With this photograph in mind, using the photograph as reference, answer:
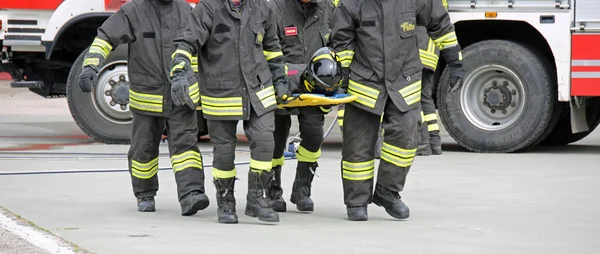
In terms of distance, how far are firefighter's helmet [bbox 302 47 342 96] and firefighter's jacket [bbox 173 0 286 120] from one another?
0.97 feet

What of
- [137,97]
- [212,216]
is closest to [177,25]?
[137,97]

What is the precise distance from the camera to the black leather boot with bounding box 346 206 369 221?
25.4 ft

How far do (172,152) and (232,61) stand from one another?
845 mm

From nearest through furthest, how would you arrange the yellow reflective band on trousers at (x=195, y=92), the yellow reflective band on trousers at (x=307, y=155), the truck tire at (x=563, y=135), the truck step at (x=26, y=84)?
1. the yellow reflective band on trousers at (x=195, y=92)
2. the yellow reflective band on trousers at (x=307, y=155)
3. the truck step at (x=26, y=84)
4. the truck tire at (x=563, y=135)

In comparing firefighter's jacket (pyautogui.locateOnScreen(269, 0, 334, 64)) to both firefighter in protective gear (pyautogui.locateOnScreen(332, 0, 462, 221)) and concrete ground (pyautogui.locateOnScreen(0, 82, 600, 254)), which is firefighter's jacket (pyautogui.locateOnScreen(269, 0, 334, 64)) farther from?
concrete ground (pyautogui.locateOnScreen(0, 82, 600, 254))

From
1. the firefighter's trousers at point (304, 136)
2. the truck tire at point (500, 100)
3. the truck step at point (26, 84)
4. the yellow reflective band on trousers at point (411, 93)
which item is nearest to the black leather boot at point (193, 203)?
the firefighter's trousers at point (304, 136)

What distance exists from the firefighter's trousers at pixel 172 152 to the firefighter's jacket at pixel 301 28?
87 centimetres

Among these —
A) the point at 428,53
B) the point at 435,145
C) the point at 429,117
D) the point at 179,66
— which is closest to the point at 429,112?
the point at 429,117

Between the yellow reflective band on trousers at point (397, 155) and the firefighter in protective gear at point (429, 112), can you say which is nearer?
the yellow reflective band on trousers at point (397, 155)

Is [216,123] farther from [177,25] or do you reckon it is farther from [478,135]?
[478,135]

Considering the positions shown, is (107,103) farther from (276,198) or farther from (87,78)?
(87,78)

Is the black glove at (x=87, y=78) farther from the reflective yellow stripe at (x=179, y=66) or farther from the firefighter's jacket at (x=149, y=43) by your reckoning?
the reflective yellow stripe at (x=179, y=66)

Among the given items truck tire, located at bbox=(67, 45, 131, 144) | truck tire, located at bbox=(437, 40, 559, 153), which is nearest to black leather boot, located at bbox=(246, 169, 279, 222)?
truck tire, located at bbox=(437, 40, 559, 153)

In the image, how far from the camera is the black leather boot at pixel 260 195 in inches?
297
